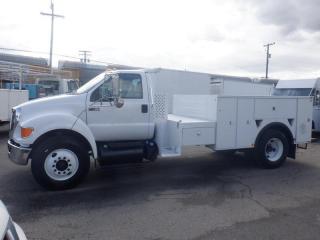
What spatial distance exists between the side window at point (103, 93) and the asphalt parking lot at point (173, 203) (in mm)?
1743

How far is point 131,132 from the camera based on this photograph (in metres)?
7.14

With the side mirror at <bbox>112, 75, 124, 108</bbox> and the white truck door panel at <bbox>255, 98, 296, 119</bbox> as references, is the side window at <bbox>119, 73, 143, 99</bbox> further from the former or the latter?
the white truck door panel at <bbox>255, 98, 296, 119</bbox>

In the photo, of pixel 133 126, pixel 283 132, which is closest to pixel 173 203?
pixel 133 126

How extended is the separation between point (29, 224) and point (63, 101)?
8.78 feet

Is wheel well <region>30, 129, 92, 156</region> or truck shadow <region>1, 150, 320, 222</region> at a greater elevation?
wheel well <region>30, 129, 92, 156</region>

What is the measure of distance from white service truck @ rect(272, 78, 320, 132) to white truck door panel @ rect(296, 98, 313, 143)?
539 centimetres

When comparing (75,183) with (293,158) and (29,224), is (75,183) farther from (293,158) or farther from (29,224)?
(293,158)

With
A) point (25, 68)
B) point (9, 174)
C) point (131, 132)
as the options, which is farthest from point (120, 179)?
point (25, 68)

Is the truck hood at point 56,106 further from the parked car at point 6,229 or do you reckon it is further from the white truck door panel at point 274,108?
the white truck door panel at point 274,108

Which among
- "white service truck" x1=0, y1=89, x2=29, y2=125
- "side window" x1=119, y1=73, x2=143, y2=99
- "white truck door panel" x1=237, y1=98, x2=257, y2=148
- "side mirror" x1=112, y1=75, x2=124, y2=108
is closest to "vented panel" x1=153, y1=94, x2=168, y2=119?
"side window" x1=119, y1=73, x2=143, y2=99

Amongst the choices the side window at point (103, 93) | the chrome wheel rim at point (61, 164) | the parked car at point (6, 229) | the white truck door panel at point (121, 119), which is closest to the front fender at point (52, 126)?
the white truck door panel at point (121, 119)

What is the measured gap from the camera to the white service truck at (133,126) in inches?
245

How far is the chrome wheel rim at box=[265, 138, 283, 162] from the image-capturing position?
27.2 feet

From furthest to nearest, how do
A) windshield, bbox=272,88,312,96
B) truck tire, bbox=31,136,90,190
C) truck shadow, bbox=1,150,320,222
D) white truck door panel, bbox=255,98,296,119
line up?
windshield, bbox=272,88,312,96
white truck door panel, bbox=255,98,296,119
truck tire, bbox=31,136,90,190
truck shadow, bbox=1,150,320,222
